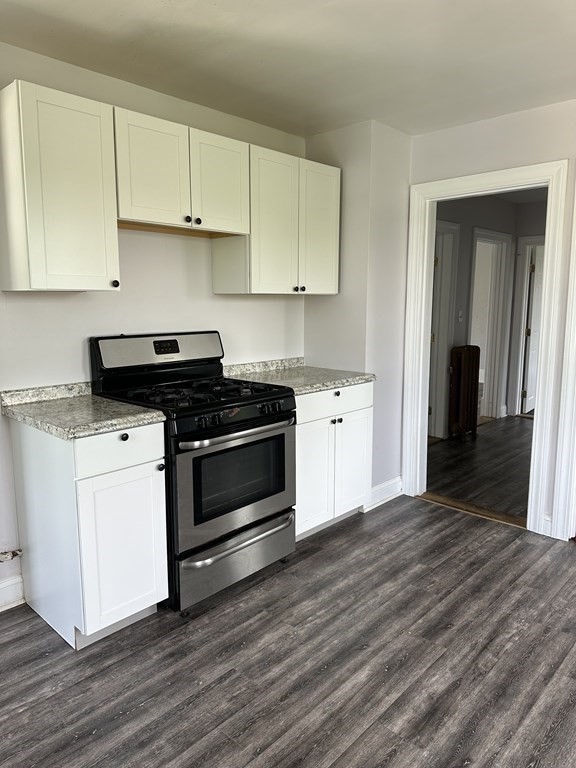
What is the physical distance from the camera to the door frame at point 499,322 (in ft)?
20.3

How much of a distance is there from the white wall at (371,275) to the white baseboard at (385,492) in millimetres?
14

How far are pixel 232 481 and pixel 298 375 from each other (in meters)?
1.04

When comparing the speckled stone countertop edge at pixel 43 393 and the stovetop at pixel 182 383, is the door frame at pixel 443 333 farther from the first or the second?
the speckled stone countertop edge at pixel 43 393

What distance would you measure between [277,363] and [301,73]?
1.74 metres

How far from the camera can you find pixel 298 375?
3.47 meters

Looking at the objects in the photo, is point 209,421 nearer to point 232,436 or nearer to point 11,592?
point 232,436

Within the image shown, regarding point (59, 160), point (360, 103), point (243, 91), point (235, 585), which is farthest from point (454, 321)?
point (59, 160)

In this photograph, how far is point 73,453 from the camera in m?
2.06

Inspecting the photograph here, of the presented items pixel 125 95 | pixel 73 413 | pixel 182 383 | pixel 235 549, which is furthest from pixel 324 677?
pixel 125 95

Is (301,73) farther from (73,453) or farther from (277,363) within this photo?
(73,453)

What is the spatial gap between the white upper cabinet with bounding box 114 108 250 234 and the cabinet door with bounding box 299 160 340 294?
0.48 meters

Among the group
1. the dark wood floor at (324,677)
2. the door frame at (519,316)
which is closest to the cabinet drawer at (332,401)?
the dark wood floor at (324,677)

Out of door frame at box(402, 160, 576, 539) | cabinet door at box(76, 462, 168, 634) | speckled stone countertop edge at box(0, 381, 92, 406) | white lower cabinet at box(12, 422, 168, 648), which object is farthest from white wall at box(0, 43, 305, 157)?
cabinet door at box(76, 462, 168, 634)

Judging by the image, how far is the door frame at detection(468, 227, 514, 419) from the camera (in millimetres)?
6191
